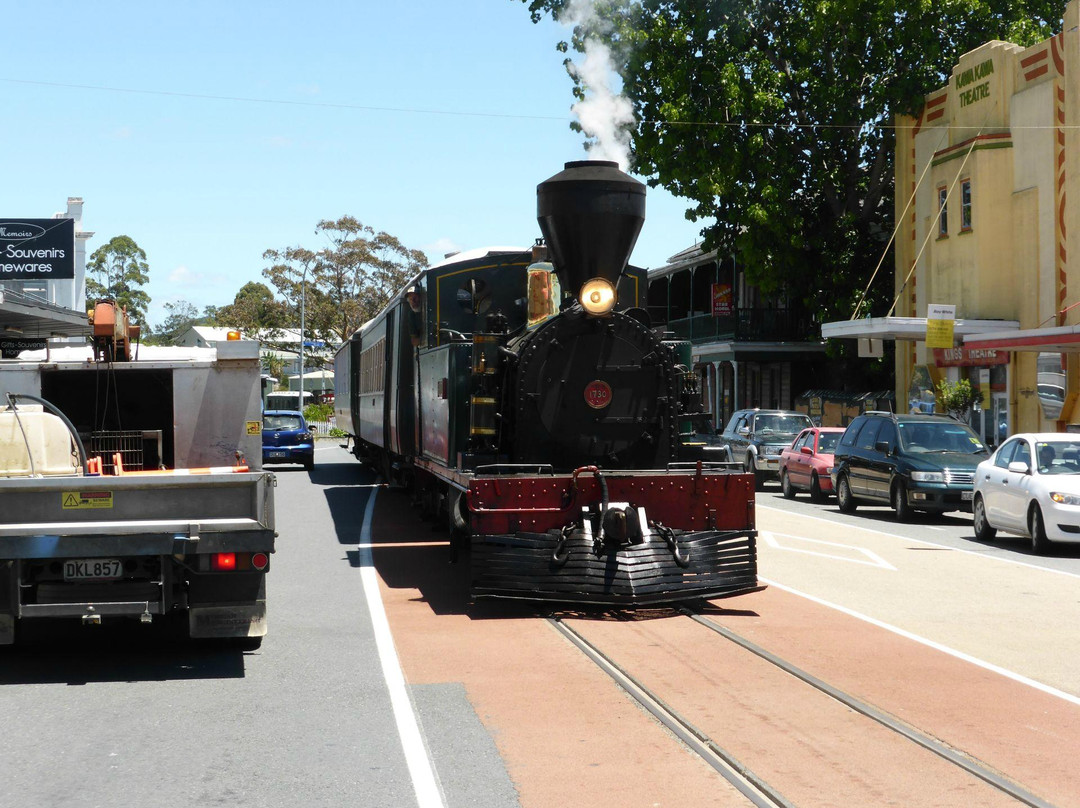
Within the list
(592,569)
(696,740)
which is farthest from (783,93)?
(696,740)

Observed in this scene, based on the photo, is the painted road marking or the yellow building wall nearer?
the painted road marking

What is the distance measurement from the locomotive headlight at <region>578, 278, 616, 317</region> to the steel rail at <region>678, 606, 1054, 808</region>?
10.6ft

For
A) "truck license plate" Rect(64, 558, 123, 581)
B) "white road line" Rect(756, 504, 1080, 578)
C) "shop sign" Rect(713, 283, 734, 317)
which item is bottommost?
"white road line" Rect(756, 504, 1080, 578)

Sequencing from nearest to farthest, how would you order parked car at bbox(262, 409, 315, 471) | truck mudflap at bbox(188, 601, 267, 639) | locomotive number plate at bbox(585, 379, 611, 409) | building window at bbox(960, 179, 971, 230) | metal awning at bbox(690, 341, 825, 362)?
truck mudflap at bbox(188, 601, 267, 639) → locomotive number plate at bbox(585, 379, 611, 409) → building window at bbox(960, 179, 971, 230) → parked car at bbox(262, 409, 315, 471) → metal awning at bbox(690, 341, 825, 362)

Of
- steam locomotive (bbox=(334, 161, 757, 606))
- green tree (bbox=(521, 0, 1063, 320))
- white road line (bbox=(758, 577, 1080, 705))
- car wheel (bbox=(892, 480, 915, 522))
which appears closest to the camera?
white road line (bbox=(758, 577, 1080, 705))

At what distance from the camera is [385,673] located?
8.33 metres

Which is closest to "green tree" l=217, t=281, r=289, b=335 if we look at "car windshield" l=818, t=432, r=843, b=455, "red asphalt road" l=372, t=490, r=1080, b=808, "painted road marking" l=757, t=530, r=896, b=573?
"car windshield" l=818, t=432, r=843, b=455

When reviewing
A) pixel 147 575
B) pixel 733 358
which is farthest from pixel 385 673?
pixel 733 358

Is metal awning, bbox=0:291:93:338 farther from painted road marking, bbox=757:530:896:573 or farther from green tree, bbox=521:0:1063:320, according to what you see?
green tree, bbox=521:0:1063:320

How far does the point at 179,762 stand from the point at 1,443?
10.1 feet

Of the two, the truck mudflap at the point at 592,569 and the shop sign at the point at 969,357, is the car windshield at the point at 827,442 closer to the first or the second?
the shop sign at the point at 969,357

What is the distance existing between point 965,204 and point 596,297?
22.8 metres

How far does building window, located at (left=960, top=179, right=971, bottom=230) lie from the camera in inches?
1246

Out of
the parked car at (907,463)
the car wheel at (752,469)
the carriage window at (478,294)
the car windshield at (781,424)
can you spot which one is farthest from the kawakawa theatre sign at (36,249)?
the carriage window at (478,294)
